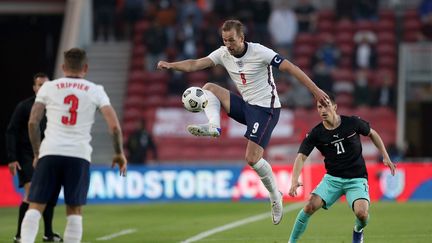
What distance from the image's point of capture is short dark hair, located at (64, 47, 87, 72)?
1061cm

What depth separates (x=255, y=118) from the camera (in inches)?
540

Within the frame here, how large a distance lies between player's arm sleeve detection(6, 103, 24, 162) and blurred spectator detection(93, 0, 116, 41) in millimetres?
17308

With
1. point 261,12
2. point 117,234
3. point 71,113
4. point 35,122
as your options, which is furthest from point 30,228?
point 261,12

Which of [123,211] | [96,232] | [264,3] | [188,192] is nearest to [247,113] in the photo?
[96,232]

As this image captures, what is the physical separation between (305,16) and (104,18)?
18.9 feet

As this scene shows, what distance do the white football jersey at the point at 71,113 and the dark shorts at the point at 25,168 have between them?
180 inches

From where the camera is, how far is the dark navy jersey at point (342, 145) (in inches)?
519

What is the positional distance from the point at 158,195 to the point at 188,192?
2.24 feet

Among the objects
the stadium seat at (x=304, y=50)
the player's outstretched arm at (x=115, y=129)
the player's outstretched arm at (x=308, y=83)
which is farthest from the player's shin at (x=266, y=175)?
the stadium seat at (x=304, y=50)

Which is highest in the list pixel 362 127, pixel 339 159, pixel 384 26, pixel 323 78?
pixel 384 26

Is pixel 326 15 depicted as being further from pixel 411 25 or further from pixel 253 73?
pixel 253 73

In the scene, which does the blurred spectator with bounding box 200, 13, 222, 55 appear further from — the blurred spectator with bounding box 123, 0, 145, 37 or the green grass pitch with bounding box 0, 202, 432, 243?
the green grass pitch with bounding box 0, 202, 432, 243

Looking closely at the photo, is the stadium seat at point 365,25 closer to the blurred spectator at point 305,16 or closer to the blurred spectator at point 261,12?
the blurred spectator at point 305,16

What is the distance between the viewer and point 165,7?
3183cm
